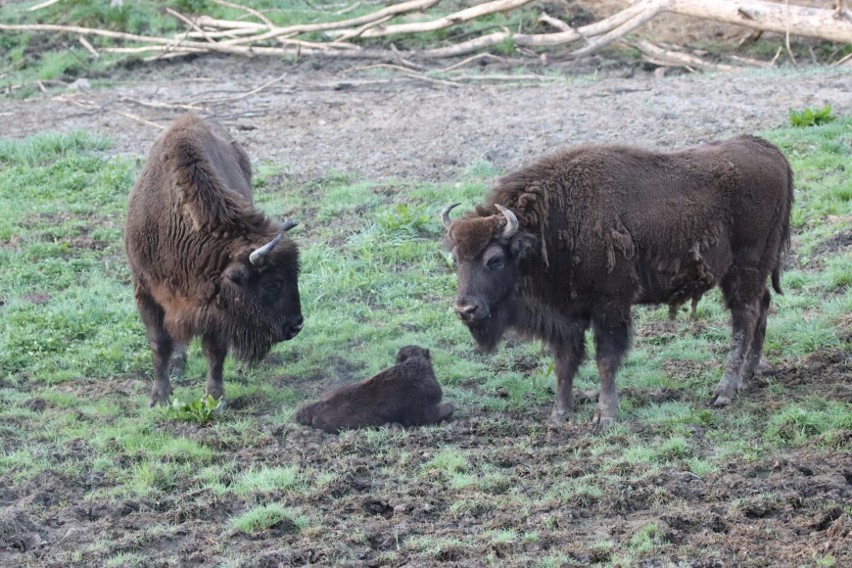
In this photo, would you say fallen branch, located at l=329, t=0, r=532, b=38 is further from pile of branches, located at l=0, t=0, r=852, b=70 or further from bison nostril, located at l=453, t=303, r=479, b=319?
bison nostril, located at l=453, t=303, r=479, b=319

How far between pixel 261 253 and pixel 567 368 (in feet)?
7.13

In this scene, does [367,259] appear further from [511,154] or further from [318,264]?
[511,154]

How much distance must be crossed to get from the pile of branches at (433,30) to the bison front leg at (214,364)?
9.77 meters

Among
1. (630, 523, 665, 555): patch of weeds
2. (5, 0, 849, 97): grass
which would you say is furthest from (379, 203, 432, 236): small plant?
(630, 523, 665, 555): patch of weeds

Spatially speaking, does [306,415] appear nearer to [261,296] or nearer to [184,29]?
[261,296]

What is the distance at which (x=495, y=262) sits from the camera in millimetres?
7898

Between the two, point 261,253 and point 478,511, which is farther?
point 261,253

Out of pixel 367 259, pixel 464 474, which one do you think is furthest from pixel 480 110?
pixel 464 474

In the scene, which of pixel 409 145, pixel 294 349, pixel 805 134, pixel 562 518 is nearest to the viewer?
pixel 562 518

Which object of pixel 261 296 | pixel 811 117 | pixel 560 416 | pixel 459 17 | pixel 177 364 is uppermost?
pixel 459 17

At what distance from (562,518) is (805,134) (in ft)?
26.7

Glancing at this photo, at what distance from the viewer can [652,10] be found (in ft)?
54.7

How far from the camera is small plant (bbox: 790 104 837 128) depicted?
13258mm

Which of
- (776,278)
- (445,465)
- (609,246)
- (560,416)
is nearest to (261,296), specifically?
(445,465)
